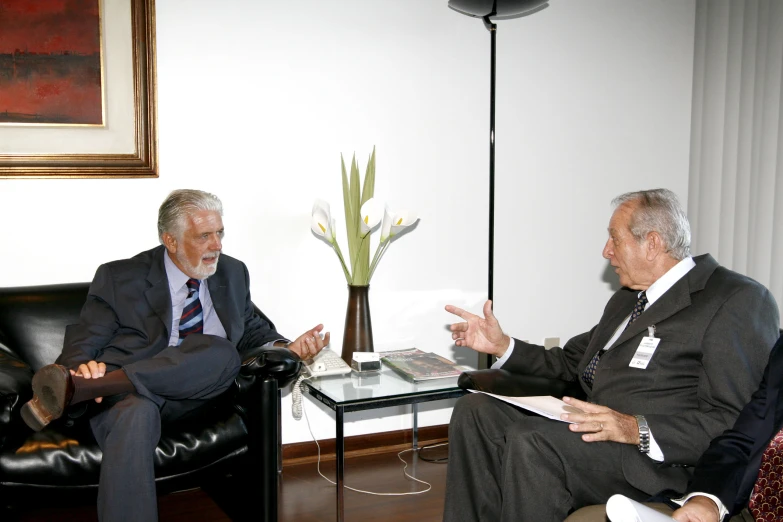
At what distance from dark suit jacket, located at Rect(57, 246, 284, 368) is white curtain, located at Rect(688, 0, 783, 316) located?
2642 millimetres

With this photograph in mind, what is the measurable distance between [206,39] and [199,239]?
0.97 meters

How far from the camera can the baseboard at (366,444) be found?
363 cm

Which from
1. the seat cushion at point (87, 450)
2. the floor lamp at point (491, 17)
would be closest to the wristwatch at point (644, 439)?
the seat cushion at point (87, 450)

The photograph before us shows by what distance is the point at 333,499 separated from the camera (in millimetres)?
3230

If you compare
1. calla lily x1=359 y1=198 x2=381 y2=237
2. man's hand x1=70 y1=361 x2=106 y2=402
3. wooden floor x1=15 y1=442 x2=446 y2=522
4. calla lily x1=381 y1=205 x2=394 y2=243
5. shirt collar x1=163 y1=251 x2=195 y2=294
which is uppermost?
calla lily x1=359 y1=198 x2=381 y2=237

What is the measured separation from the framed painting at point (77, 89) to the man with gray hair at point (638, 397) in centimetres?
179

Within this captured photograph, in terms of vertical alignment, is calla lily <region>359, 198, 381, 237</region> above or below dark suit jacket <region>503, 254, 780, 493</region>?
above

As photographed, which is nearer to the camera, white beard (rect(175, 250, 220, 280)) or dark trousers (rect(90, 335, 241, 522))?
dark trousers (rect(90, 335, 241, 522))

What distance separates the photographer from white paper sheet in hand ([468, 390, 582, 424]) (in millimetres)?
2211

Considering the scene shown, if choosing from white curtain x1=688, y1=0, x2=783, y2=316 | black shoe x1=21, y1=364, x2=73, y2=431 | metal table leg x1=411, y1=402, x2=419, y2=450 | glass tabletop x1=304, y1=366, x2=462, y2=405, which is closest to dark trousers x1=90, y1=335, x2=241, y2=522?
black shoe x1=21, y1=364, x2=73, y2=431

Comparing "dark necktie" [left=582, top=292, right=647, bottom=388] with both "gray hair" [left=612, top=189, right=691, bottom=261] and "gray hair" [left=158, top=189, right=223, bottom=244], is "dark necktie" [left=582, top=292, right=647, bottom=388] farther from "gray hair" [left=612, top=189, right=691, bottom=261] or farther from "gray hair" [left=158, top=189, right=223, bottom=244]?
"gray hair" [left=158, top=189, right=223, bottom=244]

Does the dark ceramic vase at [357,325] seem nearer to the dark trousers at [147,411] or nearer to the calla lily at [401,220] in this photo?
the calla lily at [401,220]

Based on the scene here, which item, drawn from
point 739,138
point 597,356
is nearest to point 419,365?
point 597,356

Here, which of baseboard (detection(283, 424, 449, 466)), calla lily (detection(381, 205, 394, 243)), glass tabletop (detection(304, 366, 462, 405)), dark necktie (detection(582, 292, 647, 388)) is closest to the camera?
dark necktie (detection(582, 292, 647, 388))
